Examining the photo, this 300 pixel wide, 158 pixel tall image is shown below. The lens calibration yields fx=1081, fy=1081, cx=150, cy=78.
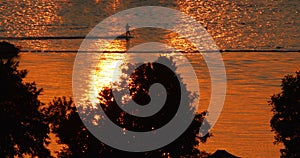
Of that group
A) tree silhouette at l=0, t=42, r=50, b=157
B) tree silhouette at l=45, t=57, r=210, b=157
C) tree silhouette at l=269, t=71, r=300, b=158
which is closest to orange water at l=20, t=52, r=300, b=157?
tree silhouette at l=269, t=71, r=300, b=158

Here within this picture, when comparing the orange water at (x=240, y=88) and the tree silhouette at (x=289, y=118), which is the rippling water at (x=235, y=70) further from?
the tree silhouette at (x=289, y=118)

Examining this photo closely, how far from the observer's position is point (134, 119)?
242 feet

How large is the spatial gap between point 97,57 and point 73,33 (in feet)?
110

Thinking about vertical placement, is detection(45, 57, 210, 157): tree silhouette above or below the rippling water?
below

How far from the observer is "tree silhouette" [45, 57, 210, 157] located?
73.8 meters

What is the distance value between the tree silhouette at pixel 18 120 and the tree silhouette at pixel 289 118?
16.2 metres

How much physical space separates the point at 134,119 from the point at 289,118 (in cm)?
1071

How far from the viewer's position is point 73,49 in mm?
162125

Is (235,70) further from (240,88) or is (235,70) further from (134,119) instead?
(134,119)

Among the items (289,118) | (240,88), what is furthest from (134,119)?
(240,88)

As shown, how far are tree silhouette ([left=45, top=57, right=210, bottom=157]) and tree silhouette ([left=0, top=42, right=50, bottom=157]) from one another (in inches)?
69.1

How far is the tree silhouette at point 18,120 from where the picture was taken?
234ft

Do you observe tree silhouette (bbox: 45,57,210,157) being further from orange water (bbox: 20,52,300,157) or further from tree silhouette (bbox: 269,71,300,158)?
orange water (bbox: 20,52,300,157)

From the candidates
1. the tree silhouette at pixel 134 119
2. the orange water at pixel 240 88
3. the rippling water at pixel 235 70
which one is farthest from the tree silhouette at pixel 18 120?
the orange water at pixel 240 88
